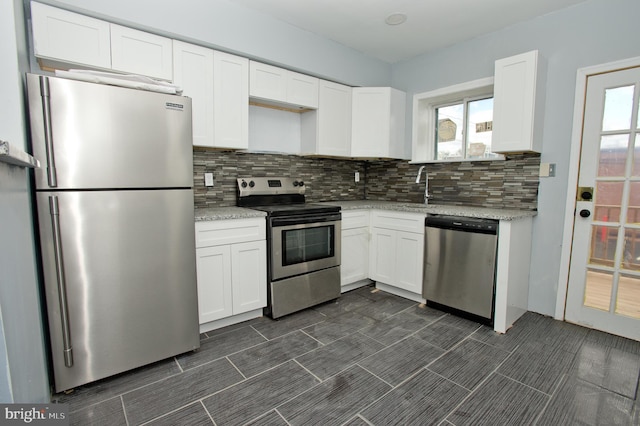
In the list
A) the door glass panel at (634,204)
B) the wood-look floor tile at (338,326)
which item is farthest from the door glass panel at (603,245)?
the wood-look floor tile at (338,326)

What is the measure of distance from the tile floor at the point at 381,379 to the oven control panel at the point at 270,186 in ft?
3.98

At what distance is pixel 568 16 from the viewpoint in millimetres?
2529

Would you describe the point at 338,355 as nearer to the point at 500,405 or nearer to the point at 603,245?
the point at 500,405

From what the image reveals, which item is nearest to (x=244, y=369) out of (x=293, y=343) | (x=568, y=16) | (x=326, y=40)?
(x=293, y=343)

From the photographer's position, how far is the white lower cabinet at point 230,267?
229 cm

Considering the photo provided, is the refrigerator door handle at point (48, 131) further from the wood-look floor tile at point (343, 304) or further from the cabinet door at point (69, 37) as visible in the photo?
the wood-look floor tile at point (343, 304)

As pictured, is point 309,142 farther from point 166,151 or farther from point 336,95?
point 166,151

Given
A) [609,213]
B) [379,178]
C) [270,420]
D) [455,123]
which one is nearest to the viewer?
[270,420]

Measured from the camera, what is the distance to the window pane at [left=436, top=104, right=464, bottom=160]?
3.45 m

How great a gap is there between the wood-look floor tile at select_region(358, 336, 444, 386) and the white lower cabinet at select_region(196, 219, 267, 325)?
104cm

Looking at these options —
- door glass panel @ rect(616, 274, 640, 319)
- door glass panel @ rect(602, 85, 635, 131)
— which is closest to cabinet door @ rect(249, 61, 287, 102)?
door glass panel @ rect(602, 85, 635, 131)

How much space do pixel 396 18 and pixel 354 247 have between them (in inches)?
86.1

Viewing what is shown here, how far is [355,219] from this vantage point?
3.22 m

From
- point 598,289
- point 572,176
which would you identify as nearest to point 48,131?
point 572,176
